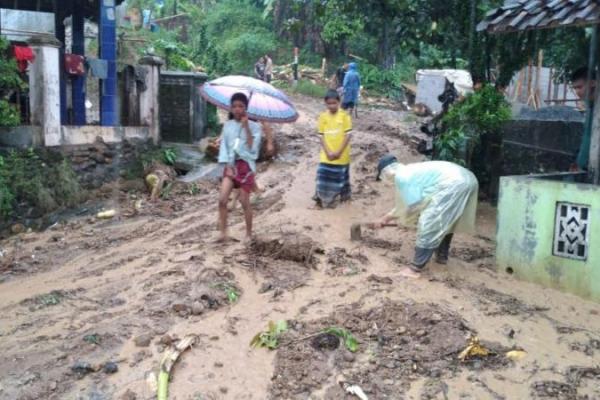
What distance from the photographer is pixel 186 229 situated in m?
8.02

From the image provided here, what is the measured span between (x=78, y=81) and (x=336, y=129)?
548 cm

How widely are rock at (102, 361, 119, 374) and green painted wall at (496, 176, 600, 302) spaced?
3.73 m

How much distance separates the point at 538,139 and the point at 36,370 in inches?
285

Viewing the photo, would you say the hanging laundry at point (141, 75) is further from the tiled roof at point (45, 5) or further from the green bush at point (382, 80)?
the green bush at point (382, 80)

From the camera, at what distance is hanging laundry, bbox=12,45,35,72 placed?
28.1ft

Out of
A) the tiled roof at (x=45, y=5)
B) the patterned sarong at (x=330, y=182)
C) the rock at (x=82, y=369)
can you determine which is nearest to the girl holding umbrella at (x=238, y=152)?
the patterned sarong at (x=330, y=182)

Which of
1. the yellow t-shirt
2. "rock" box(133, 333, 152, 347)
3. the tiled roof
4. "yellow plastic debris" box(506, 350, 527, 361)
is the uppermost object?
the tiled roof

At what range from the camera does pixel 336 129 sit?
8.17 metres

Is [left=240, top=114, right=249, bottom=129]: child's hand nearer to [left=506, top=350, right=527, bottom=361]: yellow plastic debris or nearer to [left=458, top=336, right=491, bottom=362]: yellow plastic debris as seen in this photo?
[left=458, top=336, right=491, bottom=362]: yellow plastic debris

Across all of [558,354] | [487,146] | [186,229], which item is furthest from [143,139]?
[558,354]

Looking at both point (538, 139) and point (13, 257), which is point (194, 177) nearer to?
point (13, 257)

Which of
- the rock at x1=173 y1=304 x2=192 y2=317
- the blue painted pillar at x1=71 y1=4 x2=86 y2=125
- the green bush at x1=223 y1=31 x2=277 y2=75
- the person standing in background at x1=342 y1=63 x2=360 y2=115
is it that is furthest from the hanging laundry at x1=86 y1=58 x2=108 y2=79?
the green bush at x1=223 y1=31 x2=277 y2=75

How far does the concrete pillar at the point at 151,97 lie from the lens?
11.3 metres

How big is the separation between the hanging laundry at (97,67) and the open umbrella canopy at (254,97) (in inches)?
161
